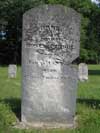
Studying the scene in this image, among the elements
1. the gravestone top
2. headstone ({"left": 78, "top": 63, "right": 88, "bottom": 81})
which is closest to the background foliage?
headstone ({"left": 78, "top": 63, "right": 88, "bottom": 81})

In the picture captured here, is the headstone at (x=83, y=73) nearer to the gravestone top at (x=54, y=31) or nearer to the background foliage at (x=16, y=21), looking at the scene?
the gravestone top at (x=54, y=31)

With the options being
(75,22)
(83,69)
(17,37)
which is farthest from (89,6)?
(75,22)

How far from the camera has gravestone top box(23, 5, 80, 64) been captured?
8.88 meters

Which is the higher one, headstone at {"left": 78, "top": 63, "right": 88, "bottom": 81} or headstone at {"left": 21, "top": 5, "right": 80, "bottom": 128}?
headstone at {"left": 21, "top": 5, "right": 80, "bottom": 128}

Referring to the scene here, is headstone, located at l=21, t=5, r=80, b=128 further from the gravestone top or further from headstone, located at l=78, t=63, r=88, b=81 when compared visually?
headstone, located at l=78, t=63, r=88, b=81

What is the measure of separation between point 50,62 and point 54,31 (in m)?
0.68

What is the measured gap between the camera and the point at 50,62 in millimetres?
8945

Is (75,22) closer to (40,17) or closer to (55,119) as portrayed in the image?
(40,17)

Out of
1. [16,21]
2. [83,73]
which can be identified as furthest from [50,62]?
[16,21]

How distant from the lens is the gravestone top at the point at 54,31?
350 inches

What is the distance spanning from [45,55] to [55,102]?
1.04 m

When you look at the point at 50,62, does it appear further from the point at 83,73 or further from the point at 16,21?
the point at 16,21

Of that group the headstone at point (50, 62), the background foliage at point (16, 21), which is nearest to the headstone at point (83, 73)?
the headstone at point (50, 62)

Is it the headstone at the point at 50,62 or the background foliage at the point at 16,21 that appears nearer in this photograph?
the headstone at the point at 50,62
